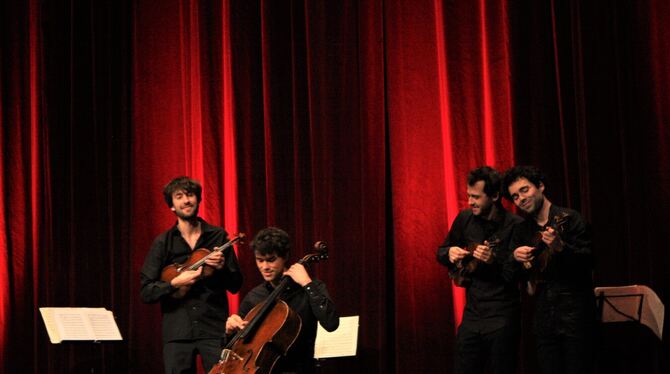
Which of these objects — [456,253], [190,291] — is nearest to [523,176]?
[456,253]

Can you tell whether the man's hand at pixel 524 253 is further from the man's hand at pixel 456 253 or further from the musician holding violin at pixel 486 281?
the man's hand at pixel 456 253

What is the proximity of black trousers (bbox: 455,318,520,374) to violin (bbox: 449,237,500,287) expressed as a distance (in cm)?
24

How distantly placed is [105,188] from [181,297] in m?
2.28

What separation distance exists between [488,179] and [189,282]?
6.05 feet

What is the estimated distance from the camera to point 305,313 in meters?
3.87

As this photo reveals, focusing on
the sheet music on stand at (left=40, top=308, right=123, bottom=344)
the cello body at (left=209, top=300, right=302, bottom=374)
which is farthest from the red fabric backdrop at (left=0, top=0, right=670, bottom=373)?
the cello body at (left=209, top=300, right=302, bottom=374)

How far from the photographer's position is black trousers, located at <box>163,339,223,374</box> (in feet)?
15.8

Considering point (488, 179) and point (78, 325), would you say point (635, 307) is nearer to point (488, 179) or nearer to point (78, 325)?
point (488, 179)

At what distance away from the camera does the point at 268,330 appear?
3.66 meters

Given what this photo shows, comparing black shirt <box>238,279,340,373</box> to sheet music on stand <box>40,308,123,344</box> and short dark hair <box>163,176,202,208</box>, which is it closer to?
short dark hair <box>163,176,202,208</box>

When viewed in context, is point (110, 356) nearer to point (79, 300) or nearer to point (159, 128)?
point (79, 300)

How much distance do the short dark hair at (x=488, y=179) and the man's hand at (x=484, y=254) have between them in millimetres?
367

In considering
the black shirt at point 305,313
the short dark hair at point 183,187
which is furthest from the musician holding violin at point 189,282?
the black shirt at point 305,313

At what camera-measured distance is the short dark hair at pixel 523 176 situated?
14.9 ft
